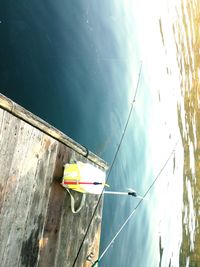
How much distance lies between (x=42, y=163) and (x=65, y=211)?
2.29 ft

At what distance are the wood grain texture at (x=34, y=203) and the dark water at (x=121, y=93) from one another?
1.68 metres

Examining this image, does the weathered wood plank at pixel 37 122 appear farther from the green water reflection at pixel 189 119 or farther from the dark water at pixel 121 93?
the green water reflection at pixel 189 119

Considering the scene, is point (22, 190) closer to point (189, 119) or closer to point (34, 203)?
point (34, 203)

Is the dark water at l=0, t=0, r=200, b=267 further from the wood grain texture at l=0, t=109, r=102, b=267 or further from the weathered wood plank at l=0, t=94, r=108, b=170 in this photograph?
the wood grain texture at l=0, t=109, r=102, b=267

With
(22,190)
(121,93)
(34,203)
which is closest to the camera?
(22,190)

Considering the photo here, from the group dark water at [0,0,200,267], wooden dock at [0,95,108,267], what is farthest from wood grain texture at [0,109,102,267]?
dark water at [0,0,200,267]

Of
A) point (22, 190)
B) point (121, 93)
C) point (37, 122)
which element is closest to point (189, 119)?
point (121, 93)

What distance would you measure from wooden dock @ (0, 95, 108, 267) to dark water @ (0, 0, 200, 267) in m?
1.63

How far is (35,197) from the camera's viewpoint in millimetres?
3967

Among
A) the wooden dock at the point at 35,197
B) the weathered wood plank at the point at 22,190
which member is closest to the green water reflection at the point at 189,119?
the wooden dock at the point at 35,197

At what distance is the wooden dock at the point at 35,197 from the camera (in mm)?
3564

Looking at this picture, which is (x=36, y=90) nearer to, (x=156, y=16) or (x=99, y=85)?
(x=99, y=85)

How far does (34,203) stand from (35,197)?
0.06 m

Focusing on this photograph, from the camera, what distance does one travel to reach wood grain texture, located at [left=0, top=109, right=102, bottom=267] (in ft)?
11.7
